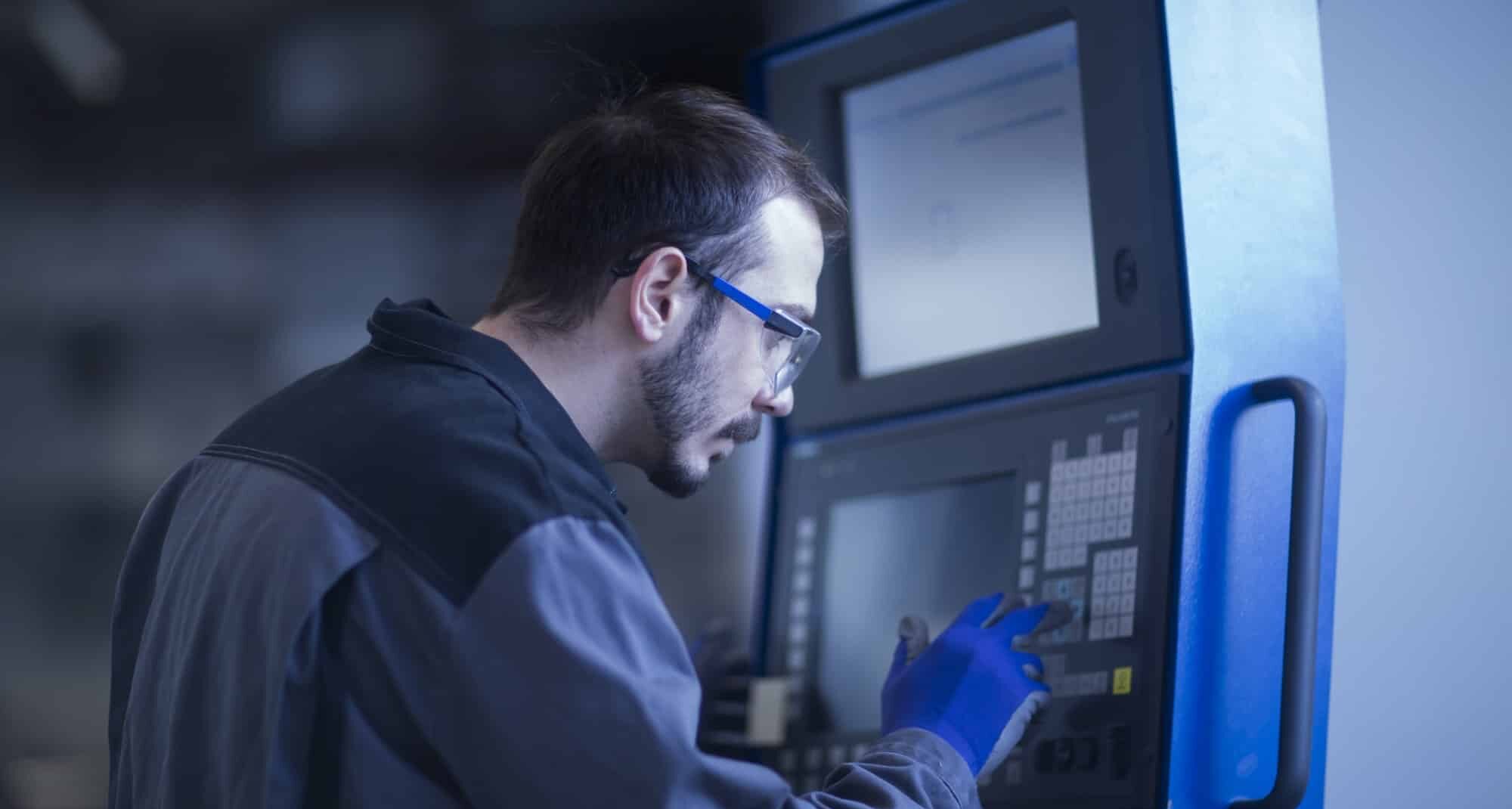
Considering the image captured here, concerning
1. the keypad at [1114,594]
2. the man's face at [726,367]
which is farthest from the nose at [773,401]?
the keypad at [1114,594]

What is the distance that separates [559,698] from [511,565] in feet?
0.32

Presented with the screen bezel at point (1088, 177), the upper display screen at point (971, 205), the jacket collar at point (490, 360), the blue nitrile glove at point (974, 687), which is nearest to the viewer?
the jacket collar at point (490, 360)

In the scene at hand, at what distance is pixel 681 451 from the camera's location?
4.71 ft

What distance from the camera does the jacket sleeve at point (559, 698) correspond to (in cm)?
100

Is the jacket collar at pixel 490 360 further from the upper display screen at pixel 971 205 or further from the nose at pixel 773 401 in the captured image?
the upper display screen at pixel 971 205

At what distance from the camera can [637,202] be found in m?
1.38

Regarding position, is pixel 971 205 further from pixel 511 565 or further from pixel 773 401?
pixel 511 565

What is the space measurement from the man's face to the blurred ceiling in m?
1.86

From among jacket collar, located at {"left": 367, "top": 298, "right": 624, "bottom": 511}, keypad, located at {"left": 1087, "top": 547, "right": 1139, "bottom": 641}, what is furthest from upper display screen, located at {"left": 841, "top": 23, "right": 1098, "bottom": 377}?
jacket collar, located at {"left": 367, "top": 298, "right": 624, "bottom": 511}

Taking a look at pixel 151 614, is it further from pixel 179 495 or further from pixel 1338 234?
pixel 1338 234

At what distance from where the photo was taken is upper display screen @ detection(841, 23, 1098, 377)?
1584mm

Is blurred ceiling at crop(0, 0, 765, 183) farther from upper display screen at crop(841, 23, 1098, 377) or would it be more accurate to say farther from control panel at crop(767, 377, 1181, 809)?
control panel at crop(767, 377, 1181, 809)

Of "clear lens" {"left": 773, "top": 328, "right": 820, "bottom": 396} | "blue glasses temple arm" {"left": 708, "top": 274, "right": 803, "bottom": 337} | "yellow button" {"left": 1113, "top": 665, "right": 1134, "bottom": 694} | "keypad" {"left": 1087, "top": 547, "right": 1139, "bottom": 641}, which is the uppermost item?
"blue glasses temple arm" {"left": 708, "top": 274, "right": 803, "bottom": 337}

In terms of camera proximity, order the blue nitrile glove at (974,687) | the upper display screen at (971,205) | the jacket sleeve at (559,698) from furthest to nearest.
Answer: the upper display screen at (971,205) → the blue nitrile glove at (974,687) → the jacket sleeve at (559,698)
